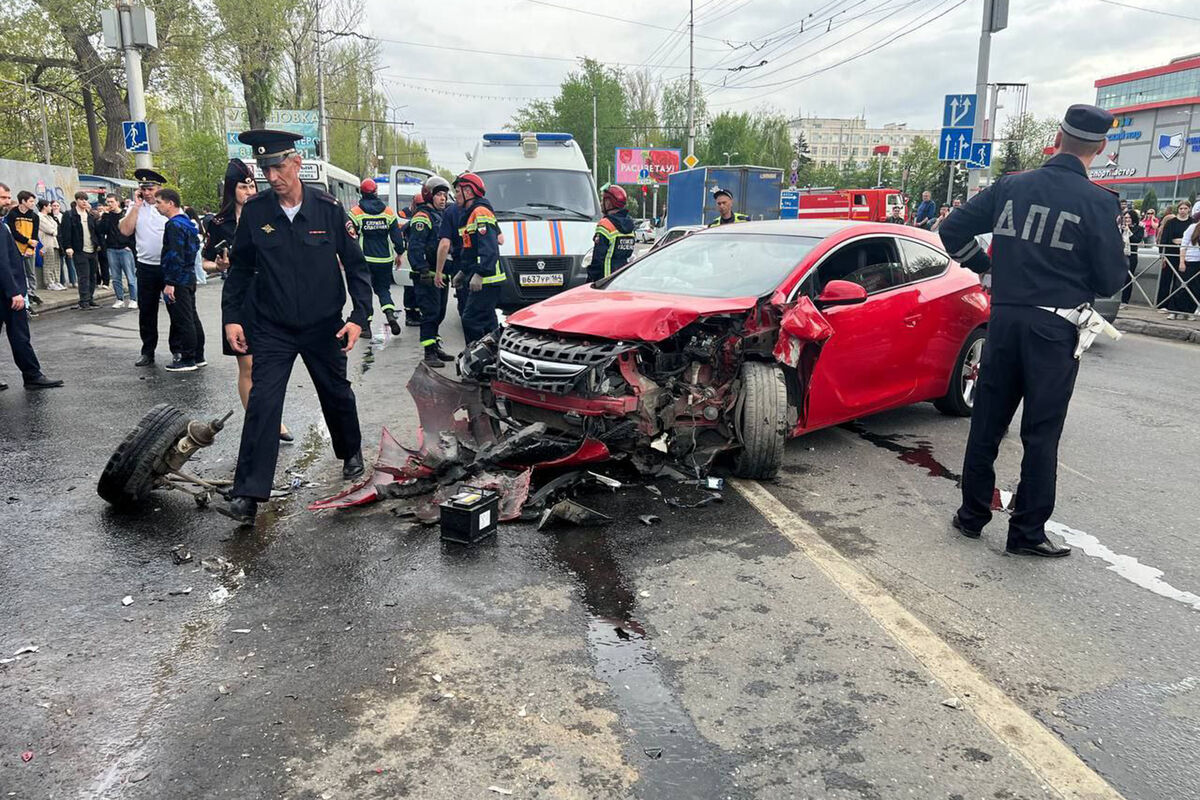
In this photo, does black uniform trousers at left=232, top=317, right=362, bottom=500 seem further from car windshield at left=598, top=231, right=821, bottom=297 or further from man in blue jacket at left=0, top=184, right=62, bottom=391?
man in blue jacket at left=0, top=184, right=62, bottom=391

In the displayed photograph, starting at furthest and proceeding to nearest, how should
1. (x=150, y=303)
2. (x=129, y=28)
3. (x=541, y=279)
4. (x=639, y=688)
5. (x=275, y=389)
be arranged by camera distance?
(x=129, y=28) → (x=541, y=279) → (x=150, y=303) → (x=275, y=389) → (x=639, y=688)

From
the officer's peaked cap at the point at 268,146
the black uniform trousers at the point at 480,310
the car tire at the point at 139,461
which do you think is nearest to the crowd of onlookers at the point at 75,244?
the black uniform trousers at the point at 480,310

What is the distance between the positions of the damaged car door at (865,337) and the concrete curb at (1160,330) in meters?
8.40

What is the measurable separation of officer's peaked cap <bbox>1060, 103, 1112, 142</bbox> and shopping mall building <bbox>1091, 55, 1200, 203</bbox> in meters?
70.1

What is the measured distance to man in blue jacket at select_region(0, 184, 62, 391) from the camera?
707cm

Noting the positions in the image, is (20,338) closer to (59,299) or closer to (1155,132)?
(59,299)

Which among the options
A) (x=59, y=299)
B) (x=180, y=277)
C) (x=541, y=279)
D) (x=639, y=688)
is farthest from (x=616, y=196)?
(x=59, y=299)

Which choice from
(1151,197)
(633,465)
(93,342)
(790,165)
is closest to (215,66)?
(93,342)

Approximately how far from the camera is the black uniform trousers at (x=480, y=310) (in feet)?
26.4

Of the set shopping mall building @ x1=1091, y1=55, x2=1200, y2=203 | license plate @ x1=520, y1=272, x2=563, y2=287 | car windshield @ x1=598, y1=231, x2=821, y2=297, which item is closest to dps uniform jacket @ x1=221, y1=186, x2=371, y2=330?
car windshield @ x1=598, y1=231, x2=821, y2=297

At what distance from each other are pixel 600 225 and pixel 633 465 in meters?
5.04

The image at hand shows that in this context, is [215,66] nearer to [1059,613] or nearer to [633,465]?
[633,465]

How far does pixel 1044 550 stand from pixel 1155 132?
268 ft

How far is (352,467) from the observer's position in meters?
5.01
